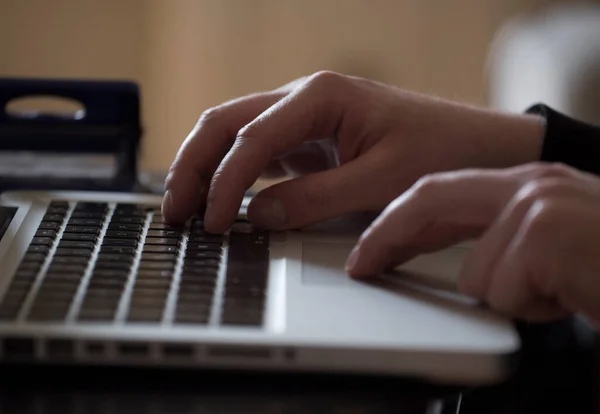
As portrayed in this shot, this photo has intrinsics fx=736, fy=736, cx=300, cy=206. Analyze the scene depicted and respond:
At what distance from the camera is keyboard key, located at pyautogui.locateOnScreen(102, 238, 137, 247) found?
49cm

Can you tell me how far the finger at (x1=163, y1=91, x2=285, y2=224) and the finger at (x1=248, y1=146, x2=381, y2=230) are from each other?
0.05 m

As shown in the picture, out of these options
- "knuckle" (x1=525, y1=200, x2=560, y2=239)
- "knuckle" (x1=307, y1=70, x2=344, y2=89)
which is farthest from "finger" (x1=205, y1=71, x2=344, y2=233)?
"knuckle" (x1=525, y1=200, x2=560, y2=239)

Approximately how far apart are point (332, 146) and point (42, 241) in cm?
24

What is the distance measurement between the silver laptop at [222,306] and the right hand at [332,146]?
2 centimetres

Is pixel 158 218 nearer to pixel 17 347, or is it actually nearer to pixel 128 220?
pixel 128 220

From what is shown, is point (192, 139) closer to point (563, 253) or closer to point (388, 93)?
point (388, 93)

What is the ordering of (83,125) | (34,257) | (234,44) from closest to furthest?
(34,257) → (83,125) → (234,44)

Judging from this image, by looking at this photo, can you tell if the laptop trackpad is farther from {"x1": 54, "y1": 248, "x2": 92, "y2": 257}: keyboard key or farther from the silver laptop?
{"x1": 54, "y1": 248, "x2": 92, "y2": 257}: keyboard key

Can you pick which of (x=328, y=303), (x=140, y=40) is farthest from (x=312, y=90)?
(x=140, y=40)

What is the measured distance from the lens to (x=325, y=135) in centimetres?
58

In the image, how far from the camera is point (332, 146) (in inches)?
23.9

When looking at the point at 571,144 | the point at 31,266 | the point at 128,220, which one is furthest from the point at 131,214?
the point at 571,144

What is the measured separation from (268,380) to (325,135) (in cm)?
26

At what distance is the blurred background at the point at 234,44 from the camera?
1628 millimetres
